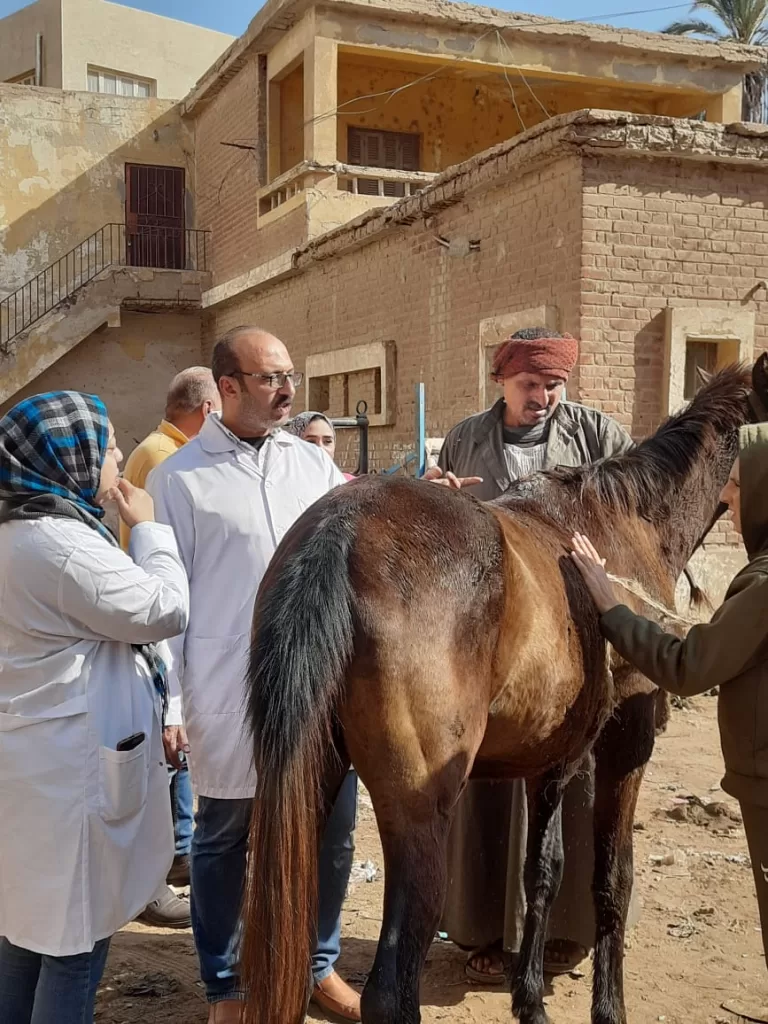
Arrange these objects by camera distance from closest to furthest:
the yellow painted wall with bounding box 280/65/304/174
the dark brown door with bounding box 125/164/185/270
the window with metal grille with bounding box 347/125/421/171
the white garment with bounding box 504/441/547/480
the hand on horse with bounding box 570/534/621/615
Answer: the hand on horse with bounding box 570/534/621/615 < the white garment with bounding box 504/441/547/480 < the yellow painted wall with bounding box 280/65/304/174 < the window with metal grille with bounding box 347/125/421/171 < the dark brown door with bounding box 125/164/185/270

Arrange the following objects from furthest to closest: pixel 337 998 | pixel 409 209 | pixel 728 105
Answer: pixel 728 105 → pixel 409 209 → pixel 337 998

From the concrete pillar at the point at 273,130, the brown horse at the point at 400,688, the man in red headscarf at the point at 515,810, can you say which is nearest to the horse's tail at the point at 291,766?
the brown horse at the point at 400,688

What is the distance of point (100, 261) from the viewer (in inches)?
786

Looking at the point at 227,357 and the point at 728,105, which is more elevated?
the point at 728,105

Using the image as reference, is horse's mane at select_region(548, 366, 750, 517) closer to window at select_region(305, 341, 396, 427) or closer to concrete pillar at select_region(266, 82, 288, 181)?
window at select_region(305, 341, 396, 427)

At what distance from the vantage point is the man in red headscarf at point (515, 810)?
3604mm

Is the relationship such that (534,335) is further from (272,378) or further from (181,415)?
(181,415)

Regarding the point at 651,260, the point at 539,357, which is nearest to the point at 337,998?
the point at 539,357

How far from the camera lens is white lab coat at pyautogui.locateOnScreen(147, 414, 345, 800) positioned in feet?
Answer: 9.76

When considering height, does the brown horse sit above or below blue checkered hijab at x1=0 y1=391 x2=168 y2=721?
below

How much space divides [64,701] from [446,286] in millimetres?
8698

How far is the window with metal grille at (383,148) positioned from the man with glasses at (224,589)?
15787 mm

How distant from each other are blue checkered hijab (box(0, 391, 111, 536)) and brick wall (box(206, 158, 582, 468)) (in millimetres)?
6603

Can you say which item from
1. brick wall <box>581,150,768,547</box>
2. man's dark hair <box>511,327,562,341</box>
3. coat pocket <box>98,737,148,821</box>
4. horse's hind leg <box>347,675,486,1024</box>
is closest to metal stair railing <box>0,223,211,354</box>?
brick wall <box>581,150,768,547</box>
